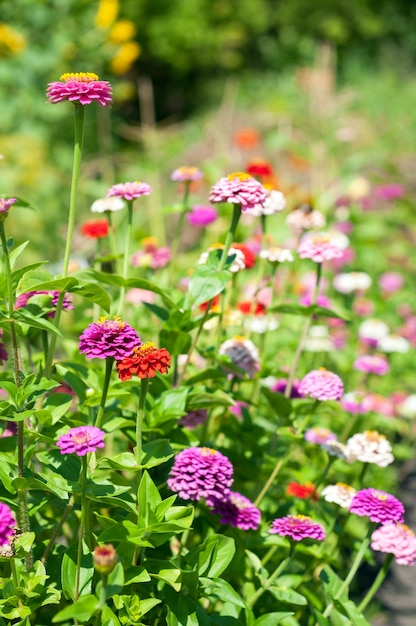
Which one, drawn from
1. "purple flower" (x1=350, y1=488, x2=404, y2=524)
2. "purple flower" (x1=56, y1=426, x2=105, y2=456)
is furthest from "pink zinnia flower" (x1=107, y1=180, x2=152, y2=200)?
"purple flower" (x1=350, y1=488, x2=404, y2=524)

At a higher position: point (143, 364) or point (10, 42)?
point (143, 364)

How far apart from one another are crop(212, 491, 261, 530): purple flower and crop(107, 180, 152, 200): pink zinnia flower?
1.89 feet

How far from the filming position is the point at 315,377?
1.56 m

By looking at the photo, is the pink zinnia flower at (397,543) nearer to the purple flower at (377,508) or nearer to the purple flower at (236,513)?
the purple flower at (377,508)

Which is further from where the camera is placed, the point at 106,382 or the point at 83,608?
the point at 106,382

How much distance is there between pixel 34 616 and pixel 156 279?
0.81m

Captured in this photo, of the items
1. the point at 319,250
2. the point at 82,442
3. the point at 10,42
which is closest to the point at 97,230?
the point at 319,250

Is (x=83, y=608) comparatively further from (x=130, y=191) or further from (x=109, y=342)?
(x=130, y=191)

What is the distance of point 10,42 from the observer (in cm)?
546

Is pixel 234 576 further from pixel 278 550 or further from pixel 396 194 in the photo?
pixel 396 194

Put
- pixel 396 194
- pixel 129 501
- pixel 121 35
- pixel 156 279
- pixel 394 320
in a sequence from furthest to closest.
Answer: pixel 121 35, pixel 396 194, pixel 394 320, pixel 156 279, pixel 129 501

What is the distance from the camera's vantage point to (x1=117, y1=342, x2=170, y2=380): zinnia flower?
114cm

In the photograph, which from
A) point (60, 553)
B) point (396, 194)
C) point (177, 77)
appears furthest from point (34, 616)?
point (177, 77)

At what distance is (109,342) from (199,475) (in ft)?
0.95
